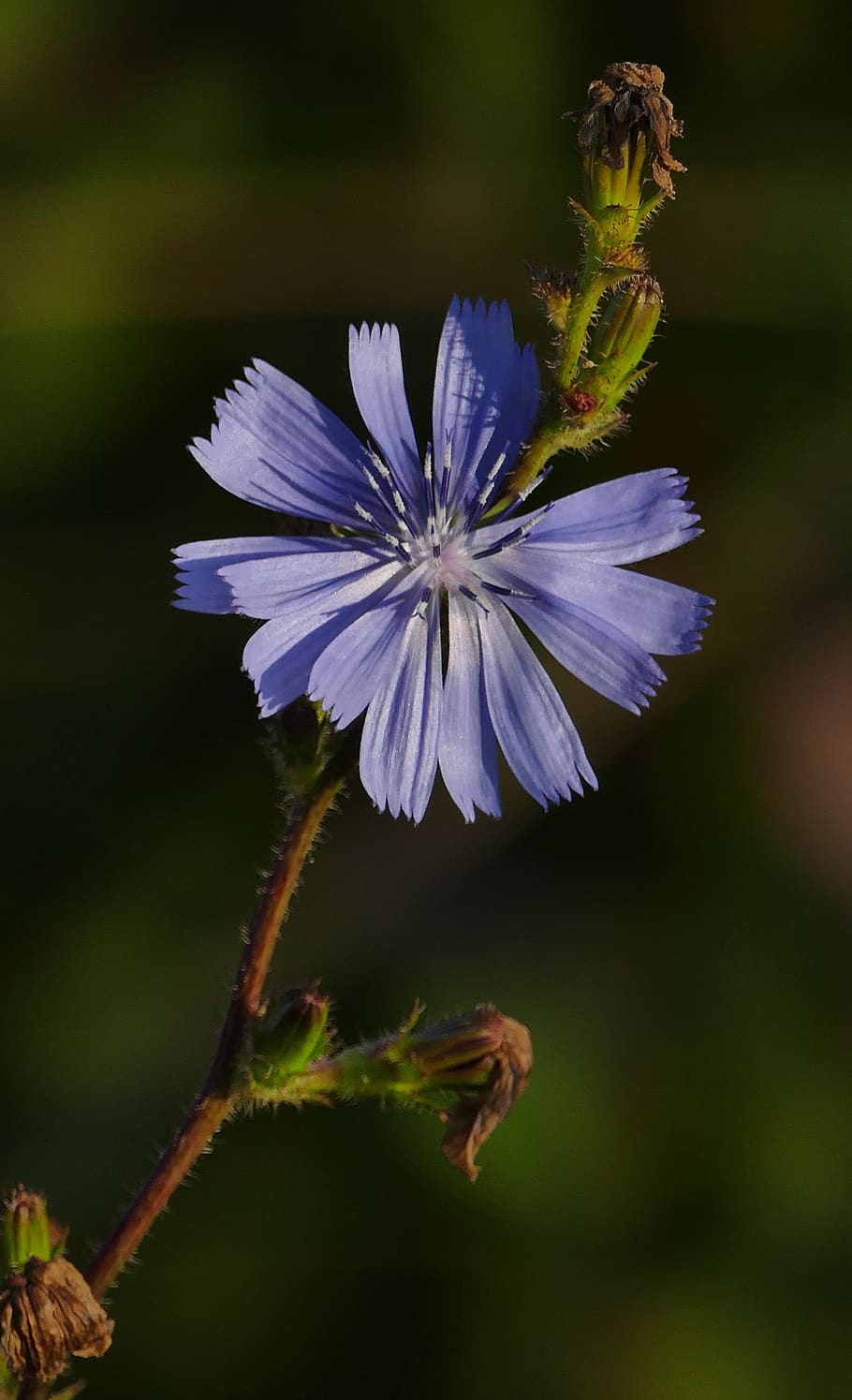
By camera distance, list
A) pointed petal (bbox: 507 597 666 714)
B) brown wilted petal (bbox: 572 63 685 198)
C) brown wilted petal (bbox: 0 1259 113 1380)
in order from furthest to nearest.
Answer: pointed petal (bbox: 507 597 666 714) → brown wilted petal (bbox: 0 1259 113 1380) → brown wilted petal (bbox: 572 63 685 198)

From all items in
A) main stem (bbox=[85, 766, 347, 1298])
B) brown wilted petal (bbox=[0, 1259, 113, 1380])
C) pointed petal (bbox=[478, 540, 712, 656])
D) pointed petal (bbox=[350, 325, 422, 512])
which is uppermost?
pointed petal (bbox=[350, 325, 422, 512])

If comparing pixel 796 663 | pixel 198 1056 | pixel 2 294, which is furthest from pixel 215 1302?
pixel 2 294

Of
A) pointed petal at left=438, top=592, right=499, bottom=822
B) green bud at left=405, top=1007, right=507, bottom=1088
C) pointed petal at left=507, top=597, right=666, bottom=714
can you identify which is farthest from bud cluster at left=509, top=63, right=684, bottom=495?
green bud at left=405, top=1007, right=507, bottom=1088

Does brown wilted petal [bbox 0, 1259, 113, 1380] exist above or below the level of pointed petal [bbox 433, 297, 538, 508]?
below

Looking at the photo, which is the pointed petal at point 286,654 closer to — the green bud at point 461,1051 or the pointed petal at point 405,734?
A: the pointed petal at point 405,734

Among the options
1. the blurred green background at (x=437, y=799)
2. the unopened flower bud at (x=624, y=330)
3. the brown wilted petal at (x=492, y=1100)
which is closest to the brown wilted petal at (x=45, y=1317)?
the brown wilted petal at (x=492, y=1100)

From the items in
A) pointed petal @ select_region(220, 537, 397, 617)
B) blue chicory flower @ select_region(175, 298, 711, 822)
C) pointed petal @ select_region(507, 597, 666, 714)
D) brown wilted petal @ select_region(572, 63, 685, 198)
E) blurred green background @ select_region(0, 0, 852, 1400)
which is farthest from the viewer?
blurred green background @ select_region(0, 0, 852, 1400)

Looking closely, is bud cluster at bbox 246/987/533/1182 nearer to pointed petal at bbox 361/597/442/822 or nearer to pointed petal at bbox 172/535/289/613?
pointed petal at bbox 361/597/442/822
